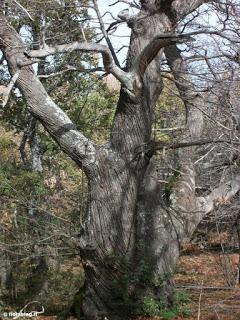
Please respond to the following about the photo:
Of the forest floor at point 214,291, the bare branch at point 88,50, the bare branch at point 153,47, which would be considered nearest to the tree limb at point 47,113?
the bare branch at point 88,50

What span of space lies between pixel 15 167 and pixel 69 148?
4208 mm

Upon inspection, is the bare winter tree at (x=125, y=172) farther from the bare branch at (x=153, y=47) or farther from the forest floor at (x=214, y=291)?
the forest floor at (x=214, y=291)

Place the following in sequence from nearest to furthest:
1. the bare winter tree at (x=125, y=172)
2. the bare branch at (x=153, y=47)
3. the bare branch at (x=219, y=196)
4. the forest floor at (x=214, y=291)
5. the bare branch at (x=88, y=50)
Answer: the bare branch at (x=88, y=50) → the bare branch at (x=153, y=47) → the forest floor at (x=214, y=291) → the bare winter tree at (x=125, y=172) → the bare branch at (x=219, y=196)

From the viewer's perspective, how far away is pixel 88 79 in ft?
38.5

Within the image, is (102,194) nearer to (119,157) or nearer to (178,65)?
(119,157)

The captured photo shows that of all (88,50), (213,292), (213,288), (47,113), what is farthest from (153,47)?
(213,292)

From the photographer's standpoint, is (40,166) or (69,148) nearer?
(69,148)

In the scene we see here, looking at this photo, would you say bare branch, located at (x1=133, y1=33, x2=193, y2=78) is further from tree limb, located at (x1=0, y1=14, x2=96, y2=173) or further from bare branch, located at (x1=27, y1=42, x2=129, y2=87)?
tree limb, located at (x1=0, y1=14, x2=96, y2=173)

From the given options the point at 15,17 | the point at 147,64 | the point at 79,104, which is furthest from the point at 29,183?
the point at 147,64

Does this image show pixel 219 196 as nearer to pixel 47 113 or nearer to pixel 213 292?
pixel 213 292

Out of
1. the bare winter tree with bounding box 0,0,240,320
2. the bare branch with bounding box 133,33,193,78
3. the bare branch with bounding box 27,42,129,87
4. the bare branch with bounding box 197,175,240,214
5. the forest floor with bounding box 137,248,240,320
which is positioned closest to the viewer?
the bare branch with bounding box 27,42,129,87

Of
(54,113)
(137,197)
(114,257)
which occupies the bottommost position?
(114,257)

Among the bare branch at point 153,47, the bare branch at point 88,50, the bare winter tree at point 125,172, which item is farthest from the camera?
the bare winter tree at point 125,172

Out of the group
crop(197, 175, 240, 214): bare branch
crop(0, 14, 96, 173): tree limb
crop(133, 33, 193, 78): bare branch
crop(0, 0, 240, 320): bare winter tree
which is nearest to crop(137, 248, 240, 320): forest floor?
crop(0, 0, 240, 320): bare winter tree
